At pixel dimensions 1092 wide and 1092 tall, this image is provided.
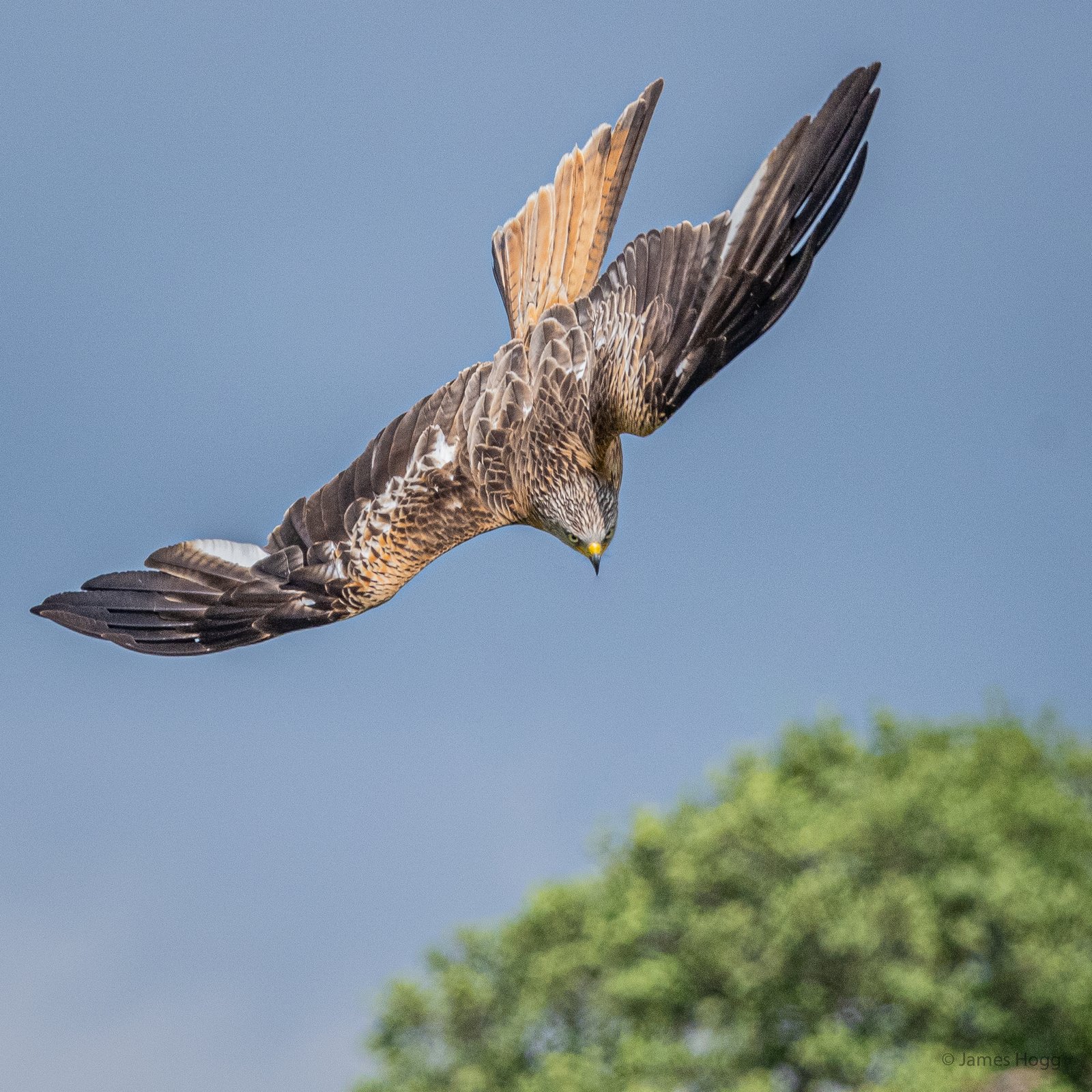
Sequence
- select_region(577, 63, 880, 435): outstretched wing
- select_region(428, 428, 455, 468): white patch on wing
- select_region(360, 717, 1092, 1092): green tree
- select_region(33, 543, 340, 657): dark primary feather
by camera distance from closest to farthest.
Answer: select_region(577, 63, 880, 435): outstretched wing < select_region(428, 428, 455, 468): white patch on wing < select_region(33, 543, 340, 657): dark primary feather < select_region(360, 717, 1092, 1092): green tree

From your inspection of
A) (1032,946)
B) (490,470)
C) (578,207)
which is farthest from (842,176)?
(1032,946)

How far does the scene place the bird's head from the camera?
8.41 metres

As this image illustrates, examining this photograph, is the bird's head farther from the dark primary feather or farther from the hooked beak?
the dark primary feather

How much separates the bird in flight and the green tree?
1048cm

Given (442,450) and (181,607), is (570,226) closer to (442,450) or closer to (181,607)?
(442,450)

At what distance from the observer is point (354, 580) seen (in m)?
9.09

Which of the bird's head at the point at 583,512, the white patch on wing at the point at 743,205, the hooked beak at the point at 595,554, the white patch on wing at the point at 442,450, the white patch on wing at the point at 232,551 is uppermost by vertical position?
the white patch on wing at the point at 232,551

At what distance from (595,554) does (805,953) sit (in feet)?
37.4

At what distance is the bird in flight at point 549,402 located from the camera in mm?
7695

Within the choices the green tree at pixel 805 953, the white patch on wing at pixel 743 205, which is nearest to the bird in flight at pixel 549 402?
the white patch on wing at pixel 743 205

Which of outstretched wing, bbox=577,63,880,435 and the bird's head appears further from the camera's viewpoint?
the bird's head

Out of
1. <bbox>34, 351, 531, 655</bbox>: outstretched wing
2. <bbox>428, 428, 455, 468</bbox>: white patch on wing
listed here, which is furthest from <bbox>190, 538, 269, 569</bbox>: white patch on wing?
<bbox>428, 428, 455, 468</bbox>: white patch on wing

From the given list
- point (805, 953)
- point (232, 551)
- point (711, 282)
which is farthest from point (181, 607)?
point (805, 953)

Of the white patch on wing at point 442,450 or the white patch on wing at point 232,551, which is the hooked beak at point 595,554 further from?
the white patch on wing at point 232,551
